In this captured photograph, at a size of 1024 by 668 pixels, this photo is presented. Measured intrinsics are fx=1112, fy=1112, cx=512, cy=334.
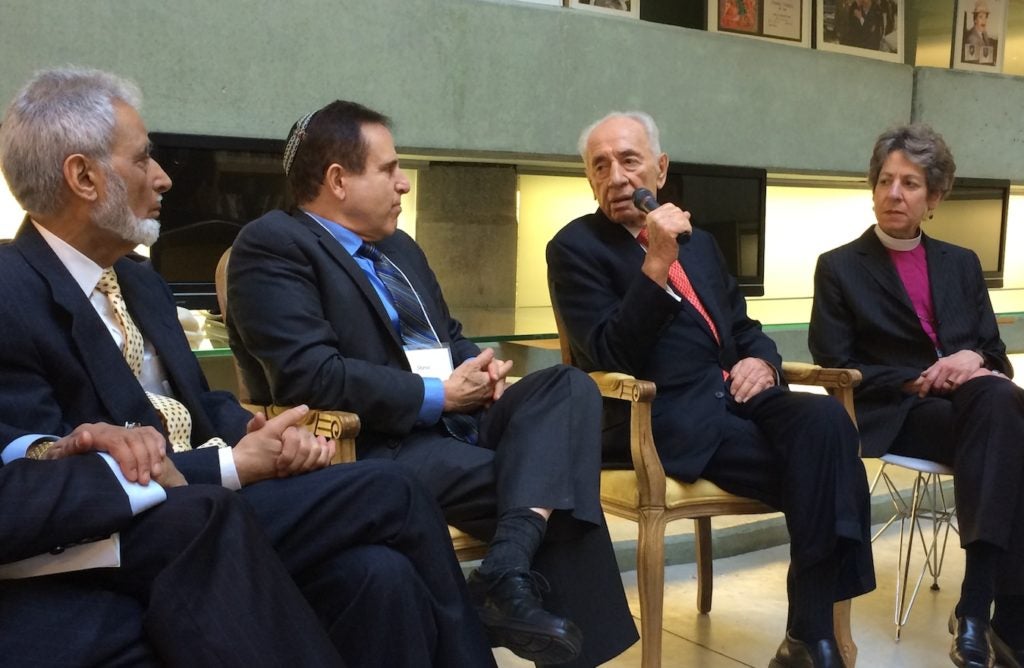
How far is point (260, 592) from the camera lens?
5.45 feet

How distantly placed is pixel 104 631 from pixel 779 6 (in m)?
5.36

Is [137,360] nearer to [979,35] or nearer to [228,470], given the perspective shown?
[228,470]

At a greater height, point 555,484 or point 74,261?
point 74,261

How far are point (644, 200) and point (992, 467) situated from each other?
3.70 ft

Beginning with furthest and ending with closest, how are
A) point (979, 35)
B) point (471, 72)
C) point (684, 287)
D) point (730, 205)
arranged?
1. point (979, 35)
2. point (730, 205)
3. point (471, 72)
4. point (684, 287)

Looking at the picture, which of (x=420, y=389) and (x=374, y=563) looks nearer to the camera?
(x=374, y=563)

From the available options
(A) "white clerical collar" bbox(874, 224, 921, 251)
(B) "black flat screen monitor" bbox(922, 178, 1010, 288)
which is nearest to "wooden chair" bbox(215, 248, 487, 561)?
(A) "white clerical collar" bbox(874, 224, 921, 251)

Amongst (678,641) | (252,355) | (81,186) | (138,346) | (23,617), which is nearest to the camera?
(23,617)

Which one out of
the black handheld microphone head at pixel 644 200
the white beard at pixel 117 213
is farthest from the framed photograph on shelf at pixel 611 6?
the white beard at pixel 117 213

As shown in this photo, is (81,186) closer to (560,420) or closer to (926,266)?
(560,420)

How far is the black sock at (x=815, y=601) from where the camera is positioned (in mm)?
2615

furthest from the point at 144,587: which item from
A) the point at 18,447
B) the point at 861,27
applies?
the point at 861,27

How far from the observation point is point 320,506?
192 cm

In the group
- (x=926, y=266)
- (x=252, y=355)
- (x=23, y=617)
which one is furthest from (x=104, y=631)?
(x=926, y=266)
